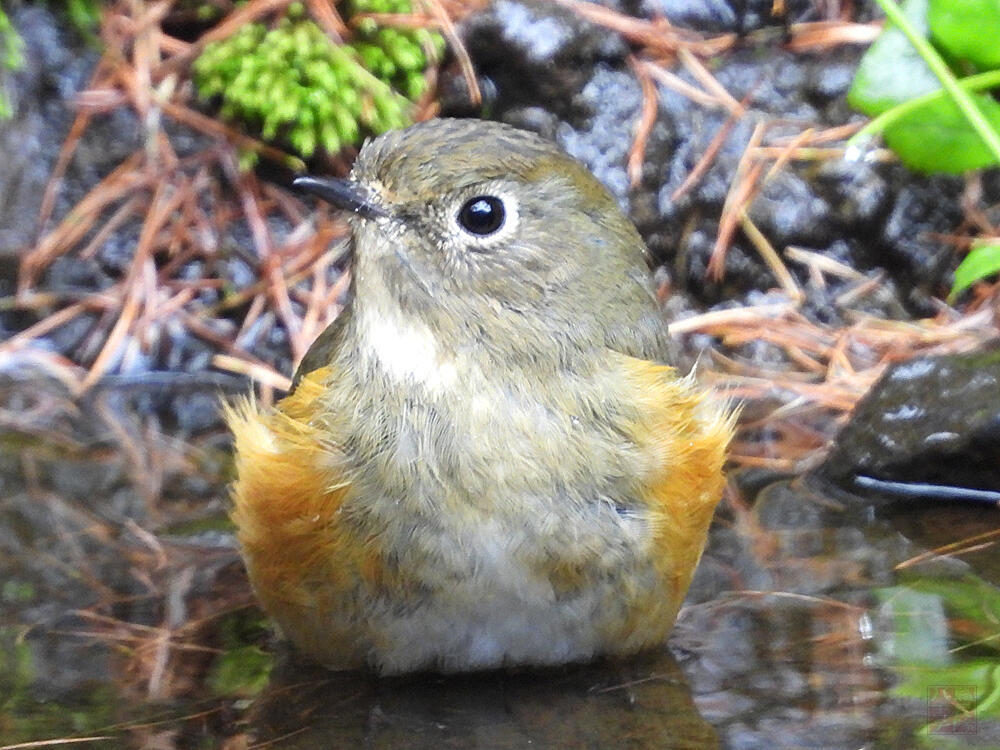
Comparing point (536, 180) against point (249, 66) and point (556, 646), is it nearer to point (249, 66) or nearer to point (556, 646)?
point (556, 646)

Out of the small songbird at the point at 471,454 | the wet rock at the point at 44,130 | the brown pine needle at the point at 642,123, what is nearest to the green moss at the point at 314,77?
the wet rock at the point at 44,130

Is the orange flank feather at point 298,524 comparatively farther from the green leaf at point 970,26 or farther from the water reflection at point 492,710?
the green leaf at point 970,26

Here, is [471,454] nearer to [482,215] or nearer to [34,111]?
[482,215]

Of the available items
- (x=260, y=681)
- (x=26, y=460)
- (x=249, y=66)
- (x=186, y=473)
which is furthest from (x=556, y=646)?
(x=249, y=66)

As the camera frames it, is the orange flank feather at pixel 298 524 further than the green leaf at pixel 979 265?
No

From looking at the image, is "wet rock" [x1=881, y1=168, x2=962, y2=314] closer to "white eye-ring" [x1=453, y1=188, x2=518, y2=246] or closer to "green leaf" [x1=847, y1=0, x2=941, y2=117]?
"green leaf" [x1=847, y1=0, x2=941, y2=117]

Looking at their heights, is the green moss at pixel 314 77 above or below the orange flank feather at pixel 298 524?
above

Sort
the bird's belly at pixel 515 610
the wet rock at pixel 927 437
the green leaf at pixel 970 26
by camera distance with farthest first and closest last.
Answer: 1. the green leaf at pixel 970 26
2. the wet rock at pixel 927 437
3. the bird's belly at pixel 515 610

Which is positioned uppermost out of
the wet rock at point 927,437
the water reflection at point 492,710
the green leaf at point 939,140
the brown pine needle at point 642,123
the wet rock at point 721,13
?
the wet rock at point 721,13
